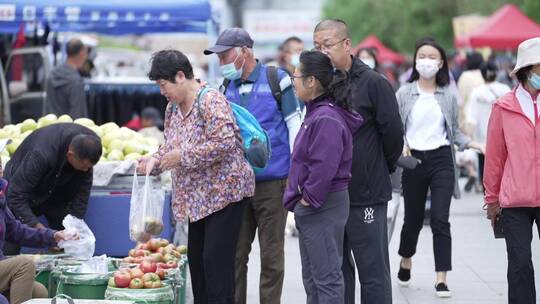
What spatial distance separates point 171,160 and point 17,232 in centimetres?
136

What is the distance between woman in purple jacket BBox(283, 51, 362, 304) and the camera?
21.1 ft

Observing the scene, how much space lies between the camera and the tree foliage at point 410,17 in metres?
37.4

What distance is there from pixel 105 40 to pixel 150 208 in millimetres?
44818

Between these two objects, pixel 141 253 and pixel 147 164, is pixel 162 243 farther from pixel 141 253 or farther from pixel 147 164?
pixel 147 164

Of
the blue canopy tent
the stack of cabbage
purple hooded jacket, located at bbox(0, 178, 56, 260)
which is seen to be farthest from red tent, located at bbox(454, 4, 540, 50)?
purple hooded jacket, located at bbox(0, 178, 56, 260)

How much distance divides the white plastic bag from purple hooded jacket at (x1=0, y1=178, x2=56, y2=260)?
0.14 metres

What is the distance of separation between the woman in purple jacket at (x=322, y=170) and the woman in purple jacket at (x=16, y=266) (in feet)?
5.54

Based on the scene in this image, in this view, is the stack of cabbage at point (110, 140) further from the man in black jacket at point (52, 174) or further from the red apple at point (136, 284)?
the red apple at point (136, 284)

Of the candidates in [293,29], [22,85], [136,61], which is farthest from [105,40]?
[22,85]

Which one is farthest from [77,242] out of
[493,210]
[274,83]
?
[493,210]

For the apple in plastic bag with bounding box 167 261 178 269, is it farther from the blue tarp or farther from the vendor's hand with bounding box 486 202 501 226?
the blue tarp

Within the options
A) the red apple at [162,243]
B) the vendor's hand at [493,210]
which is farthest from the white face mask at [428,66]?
the red apple at [162,243]

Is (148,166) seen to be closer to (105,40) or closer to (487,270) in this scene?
(487,270)

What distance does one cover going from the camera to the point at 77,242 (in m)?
7.72
